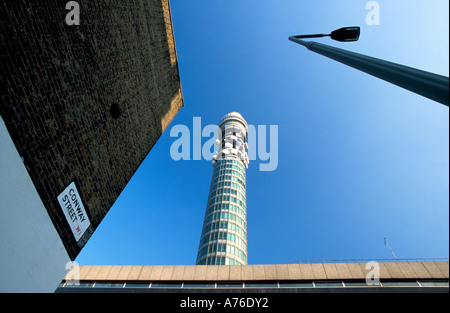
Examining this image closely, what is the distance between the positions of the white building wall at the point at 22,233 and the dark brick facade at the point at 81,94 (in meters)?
0.22

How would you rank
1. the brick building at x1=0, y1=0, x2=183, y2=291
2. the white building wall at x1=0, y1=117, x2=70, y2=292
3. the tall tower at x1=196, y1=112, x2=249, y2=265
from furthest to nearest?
the tall tower at x1=196, y1=112, x2=249, y2=265 < the brick building at x1=0, y1=0, x2=183, y2=291 < the white building wall at x1=0, y1=117, x2=70, y2=292

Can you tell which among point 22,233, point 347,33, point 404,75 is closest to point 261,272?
point 22,233

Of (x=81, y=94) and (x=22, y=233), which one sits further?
(x=81, y=94)

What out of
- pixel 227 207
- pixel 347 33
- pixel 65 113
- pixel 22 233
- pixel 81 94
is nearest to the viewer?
pixel 22 233

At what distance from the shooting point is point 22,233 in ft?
16.1

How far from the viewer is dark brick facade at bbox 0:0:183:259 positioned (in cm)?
473

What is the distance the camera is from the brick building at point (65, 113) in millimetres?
4609

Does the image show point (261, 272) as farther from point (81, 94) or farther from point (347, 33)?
point (347, 33)

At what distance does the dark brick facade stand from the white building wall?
0.72 feet

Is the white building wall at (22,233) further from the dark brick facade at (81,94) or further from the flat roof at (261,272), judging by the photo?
the flat roof at (261,272)

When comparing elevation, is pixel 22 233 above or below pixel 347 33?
below

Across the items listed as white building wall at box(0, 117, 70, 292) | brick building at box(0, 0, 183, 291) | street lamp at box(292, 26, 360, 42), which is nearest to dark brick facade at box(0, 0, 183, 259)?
brick building at box(0, 0, 183, 291)

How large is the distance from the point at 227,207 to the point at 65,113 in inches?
2219

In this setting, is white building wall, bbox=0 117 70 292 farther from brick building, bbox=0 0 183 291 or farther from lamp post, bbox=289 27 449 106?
lamp post, bbox=289 27 449 106
